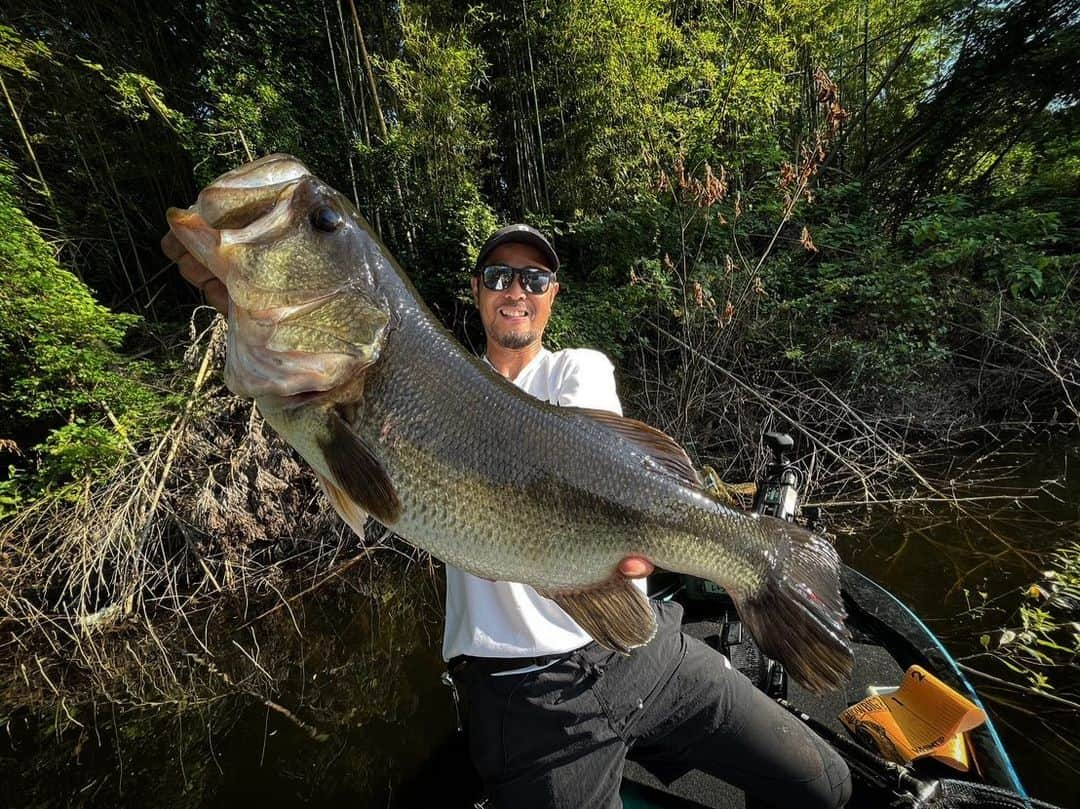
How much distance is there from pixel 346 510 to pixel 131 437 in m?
5.01

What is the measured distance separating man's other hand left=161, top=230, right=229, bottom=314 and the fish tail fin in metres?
1.91

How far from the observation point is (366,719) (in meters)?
3.79

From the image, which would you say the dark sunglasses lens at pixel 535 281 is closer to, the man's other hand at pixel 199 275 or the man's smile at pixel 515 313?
the man's smile at pixel 515 313

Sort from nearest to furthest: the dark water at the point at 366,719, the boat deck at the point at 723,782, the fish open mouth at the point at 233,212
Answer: the fish open mouth at the point at 233,212
the boat deck at the point at 723,782
the dark water at the point at 366,719

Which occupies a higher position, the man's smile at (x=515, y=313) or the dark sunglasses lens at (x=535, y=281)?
the dark sunglasses lens at (x=535, y=281)

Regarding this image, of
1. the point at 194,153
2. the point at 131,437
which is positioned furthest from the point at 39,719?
the point at 194,153

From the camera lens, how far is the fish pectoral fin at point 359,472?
1.44m

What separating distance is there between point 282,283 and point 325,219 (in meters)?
0.23

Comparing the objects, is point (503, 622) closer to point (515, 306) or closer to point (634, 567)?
point (634, 567)

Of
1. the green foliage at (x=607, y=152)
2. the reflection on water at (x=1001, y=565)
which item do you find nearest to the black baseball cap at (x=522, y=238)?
the reflection on water at (x=1001, y=565)

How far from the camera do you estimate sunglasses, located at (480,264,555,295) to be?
8.01 feet

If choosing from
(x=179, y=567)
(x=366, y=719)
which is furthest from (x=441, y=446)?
(x=179, y=567)

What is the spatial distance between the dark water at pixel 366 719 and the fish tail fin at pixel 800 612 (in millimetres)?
2328

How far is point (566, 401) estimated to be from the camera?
2.08m
